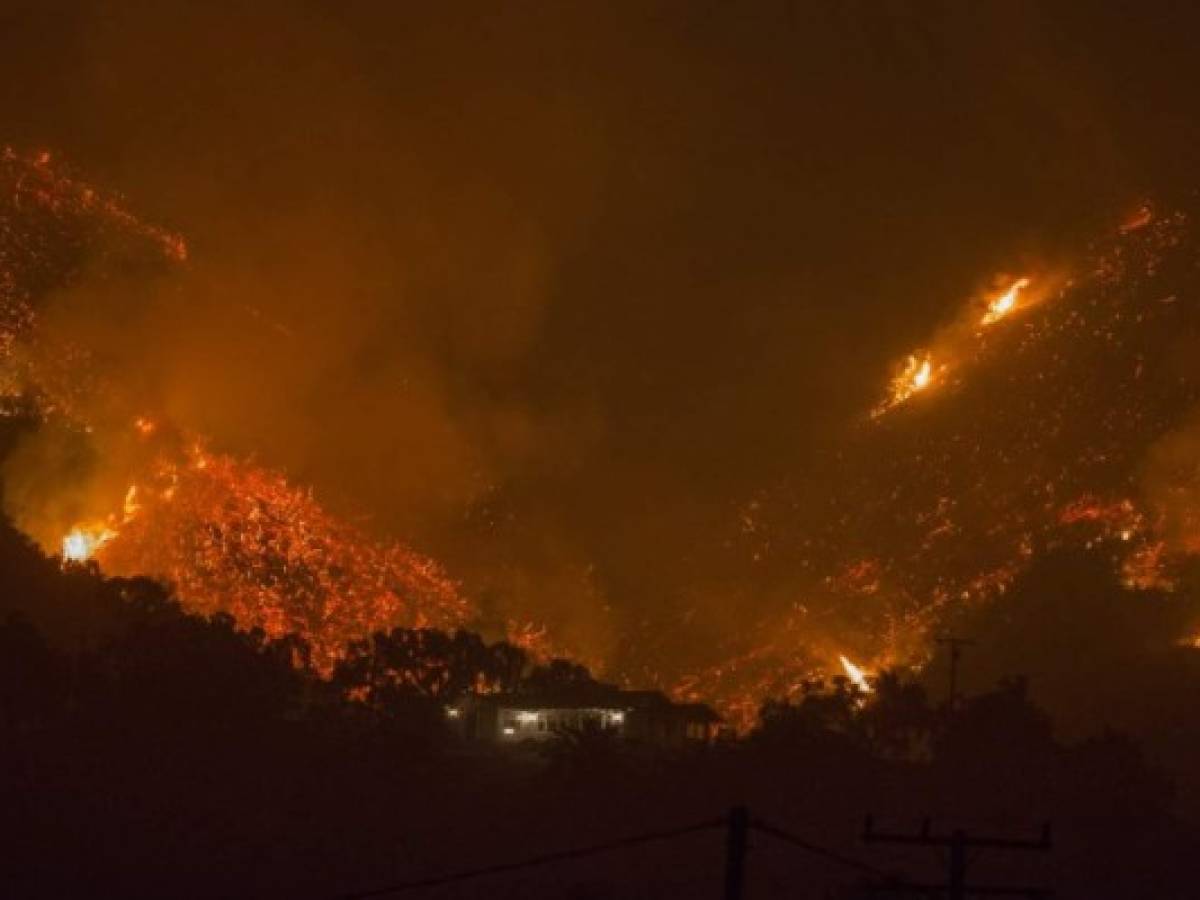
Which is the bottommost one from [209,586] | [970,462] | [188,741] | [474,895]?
[474,895]

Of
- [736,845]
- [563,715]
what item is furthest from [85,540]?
[736,845]

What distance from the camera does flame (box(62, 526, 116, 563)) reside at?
106750 mm

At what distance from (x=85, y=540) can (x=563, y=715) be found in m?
42.9

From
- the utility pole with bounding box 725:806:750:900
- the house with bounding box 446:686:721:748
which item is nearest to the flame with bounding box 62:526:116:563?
the house with bounding box 446:686:721:748

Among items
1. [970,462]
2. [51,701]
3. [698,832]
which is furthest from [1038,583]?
[51,701]

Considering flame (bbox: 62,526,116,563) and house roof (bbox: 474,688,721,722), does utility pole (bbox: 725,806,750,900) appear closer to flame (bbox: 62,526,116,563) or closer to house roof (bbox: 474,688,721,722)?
house roof (bbox: 474,688,721,722)

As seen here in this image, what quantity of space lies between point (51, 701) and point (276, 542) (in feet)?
169

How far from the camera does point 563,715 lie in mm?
80938

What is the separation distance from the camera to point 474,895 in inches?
2046

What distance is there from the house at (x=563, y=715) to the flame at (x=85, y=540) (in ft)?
116

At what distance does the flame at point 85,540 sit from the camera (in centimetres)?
10675

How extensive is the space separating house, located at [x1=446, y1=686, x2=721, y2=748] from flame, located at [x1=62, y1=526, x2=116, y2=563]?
3542 cm

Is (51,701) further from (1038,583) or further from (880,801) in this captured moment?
(1038,583)

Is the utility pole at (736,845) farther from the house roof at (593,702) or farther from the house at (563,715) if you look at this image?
the house roof at (593,702)
